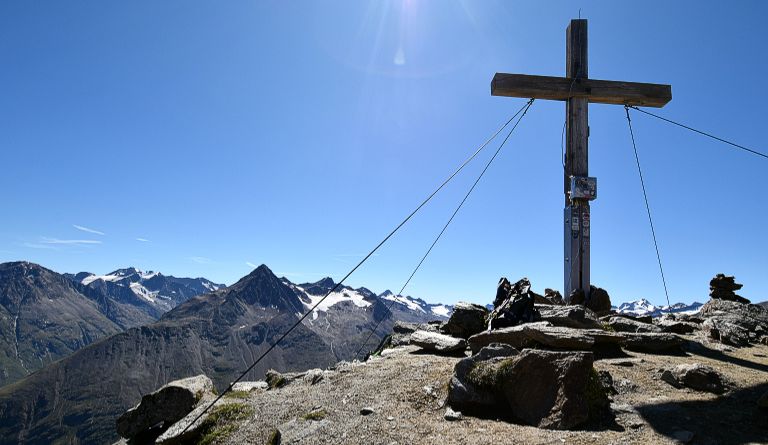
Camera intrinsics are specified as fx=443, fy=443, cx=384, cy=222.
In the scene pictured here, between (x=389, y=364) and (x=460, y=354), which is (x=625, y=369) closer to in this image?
(x=460, y=354)

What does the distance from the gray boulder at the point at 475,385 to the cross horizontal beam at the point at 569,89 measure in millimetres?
10490

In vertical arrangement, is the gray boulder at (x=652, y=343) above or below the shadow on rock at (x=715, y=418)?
above

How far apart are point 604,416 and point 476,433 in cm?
213

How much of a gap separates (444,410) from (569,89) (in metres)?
12.5

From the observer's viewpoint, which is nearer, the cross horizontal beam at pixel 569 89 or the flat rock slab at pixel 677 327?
the flat rock slab at pixel 677 327

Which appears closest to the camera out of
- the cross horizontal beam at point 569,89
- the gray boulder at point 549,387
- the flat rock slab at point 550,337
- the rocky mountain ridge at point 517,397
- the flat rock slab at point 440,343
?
the rocky mountain ridge at point 517,397

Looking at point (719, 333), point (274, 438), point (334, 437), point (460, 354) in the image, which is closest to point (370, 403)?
point (334, 437)

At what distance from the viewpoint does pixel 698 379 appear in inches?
328

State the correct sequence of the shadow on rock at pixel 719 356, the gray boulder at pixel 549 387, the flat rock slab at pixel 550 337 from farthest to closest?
the shadow on rock at pixel 719 356 < the flat rock slab at pixel 550 337 < the gray boulder at pixel 549 387

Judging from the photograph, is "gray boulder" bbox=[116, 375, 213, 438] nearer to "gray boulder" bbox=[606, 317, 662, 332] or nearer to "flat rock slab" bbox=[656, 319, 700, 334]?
"gray boulder" bbox=[606, 317, 662, 332]

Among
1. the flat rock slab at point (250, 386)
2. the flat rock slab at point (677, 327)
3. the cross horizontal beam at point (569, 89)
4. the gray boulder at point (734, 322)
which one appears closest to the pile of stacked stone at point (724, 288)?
the gray boulder at point (734, 322)

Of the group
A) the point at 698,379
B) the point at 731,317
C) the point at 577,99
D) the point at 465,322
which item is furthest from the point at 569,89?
the point at 698,379

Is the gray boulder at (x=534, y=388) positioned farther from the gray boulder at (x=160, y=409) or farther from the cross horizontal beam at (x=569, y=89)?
→ the cross horizontal beam at (x=569, y=89)

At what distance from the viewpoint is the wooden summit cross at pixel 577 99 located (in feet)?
50.3
